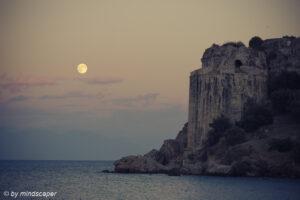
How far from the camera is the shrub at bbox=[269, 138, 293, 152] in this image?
44028 millimetres

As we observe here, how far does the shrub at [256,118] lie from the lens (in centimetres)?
5062

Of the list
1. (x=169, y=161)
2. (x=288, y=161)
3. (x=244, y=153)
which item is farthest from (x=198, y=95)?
(x=288, y=161)

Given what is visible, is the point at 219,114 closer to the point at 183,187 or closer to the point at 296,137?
the point at 296,137

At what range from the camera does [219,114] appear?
172 ft

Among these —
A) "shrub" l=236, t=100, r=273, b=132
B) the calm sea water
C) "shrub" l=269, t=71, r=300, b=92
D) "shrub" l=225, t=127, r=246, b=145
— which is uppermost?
"shrub" l=269, t=71, r=300, b=92

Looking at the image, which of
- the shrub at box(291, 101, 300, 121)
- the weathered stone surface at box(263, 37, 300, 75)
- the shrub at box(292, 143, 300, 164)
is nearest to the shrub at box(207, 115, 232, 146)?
the shrub at box(291, 101, 300, 121)

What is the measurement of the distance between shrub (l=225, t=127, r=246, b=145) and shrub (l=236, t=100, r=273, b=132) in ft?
7.27

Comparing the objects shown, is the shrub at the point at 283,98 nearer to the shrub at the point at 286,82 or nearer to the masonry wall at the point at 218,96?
the shrub at the point at 286,82

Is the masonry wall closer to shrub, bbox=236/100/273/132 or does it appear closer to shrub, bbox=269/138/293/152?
shrub, bbox=236/100/273/132

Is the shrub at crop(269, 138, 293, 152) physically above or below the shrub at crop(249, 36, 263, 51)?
below

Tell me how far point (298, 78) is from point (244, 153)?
13.7 metres

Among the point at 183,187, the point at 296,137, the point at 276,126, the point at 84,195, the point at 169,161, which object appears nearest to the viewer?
the point at 84,195

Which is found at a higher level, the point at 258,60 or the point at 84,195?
the point at 258,60

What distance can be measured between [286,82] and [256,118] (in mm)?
6207
